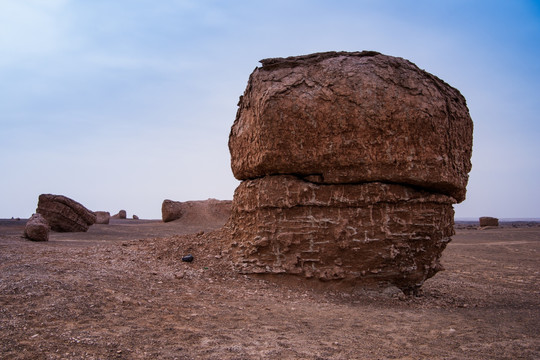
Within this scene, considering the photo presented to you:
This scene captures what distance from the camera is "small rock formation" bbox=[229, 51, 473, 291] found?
5418mm

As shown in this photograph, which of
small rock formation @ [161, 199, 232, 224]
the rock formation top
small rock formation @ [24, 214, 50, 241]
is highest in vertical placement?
the rock formation top

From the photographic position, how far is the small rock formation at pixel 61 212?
15125 millimetres

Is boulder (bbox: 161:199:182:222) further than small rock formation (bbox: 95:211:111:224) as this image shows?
No

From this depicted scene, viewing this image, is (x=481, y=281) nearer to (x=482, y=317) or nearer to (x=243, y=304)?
(x=482, y=317)

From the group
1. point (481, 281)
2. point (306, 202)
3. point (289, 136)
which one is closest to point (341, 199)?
point (306, 202)

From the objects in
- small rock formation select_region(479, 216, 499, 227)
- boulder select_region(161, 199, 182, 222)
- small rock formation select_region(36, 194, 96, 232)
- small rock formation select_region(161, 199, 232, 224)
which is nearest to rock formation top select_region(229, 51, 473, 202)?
small rock formation select_region(36, 194, 96, 232)

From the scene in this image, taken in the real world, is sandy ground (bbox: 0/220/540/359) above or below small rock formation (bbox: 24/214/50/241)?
below

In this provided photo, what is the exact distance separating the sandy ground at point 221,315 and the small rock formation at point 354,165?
497 millimetres

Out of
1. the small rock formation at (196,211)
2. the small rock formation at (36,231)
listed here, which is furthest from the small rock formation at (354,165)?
the small rock formation at (196,211)

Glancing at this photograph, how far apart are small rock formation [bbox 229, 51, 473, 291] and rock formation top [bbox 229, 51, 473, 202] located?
13mm

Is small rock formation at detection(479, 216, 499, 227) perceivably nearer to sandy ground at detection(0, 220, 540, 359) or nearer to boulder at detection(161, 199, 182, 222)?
boulder at detection(161, 199, 182, 222)

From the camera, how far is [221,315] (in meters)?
4.16

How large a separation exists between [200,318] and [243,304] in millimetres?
843

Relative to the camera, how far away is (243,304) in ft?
15.6
